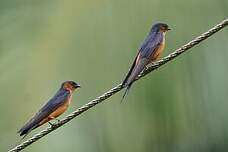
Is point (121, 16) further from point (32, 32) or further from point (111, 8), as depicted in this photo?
point (32, 32)

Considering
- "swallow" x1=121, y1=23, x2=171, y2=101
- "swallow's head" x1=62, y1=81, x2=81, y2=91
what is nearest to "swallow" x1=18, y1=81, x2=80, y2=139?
"swallow's head" x1=62, y1=81, x2=81, y2=91

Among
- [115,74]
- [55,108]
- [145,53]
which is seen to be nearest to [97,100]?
A: [55,108]

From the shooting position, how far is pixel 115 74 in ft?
20.5

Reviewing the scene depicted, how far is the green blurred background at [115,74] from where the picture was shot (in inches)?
241

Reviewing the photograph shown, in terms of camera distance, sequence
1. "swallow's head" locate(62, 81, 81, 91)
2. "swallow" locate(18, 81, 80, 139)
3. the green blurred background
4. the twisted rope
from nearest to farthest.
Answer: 1. the twisted rope
2. "swallow" locate(18, 81, 80, 139)
3. "swallow's head" locate(62, 81, 81, 91)
4. the green blurred background

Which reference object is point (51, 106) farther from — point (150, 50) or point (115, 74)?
point (115, 74)

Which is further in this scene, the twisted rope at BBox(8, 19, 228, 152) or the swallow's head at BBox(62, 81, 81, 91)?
the swallow's head at BBox(62, 81, 81, 91)

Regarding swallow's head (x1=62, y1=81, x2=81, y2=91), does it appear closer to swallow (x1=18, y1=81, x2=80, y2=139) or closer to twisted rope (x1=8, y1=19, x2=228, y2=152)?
swallow (x1=18, y1=81, x2=80, y2=139)

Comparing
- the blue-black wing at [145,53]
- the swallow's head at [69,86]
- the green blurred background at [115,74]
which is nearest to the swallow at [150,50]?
the blue-black wing at [145,53]

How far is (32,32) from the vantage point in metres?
6.39

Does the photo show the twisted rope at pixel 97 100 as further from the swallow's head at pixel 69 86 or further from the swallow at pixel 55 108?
the swallow's head at pixel 69 86

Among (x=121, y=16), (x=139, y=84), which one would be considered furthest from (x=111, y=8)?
(x=139, y=84)

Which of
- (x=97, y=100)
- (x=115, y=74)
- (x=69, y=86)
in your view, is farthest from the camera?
(x=115, y=74)

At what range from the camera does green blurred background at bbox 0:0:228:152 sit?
612cm
